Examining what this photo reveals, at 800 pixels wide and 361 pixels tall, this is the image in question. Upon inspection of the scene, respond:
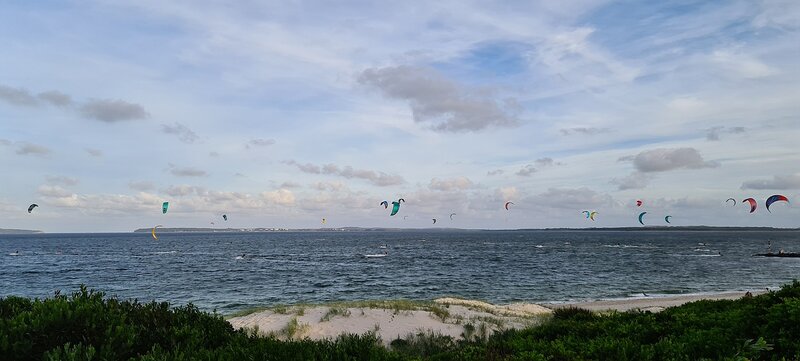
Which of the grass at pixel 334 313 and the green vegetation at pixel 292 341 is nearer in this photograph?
the green vegetation at pixel 292 341

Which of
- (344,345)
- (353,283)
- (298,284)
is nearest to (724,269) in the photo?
(353,283)

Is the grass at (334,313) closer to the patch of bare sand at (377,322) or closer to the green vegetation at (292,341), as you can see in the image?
the patch of bare sand at (377,322)

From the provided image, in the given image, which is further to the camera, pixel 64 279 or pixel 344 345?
pixel 64 279

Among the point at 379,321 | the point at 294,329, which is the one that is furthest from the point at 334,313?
the point at 294,329

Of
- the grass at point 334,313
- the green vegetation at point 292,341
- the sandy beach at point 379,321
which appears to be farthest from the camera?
the grass at point 334,313

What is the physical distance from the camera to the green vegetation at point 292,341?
582cm

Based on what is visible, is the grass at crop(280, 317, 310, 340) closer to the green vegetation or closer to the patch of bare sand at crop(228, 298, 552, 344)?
the patch of bare sand at crop(228, 298, 552, 344)

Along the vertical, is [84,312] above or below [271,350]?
above

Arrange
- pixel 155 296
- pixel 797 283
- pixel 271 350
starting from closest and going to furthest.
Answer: pixel 271 350 → pixel 797 283 → pixel 155 296

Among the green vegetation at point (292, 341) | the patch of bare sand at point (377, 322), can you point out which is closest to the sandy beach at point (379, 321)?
the patch of bare sand at point (377, 322)

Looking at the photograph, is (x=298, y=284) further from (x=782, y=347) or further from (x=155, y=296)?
(x=782, y=347)

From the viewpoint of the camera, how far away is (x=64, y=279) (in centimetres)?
5975

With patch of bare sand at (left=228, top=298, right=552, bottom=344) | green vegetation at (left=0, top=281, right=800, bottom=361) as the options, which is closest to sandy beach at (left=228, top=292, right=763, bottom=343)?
patch of bare sand at (left=228, top=298, right=552, bottom=344)

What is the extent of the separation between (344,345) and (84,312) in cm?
368
